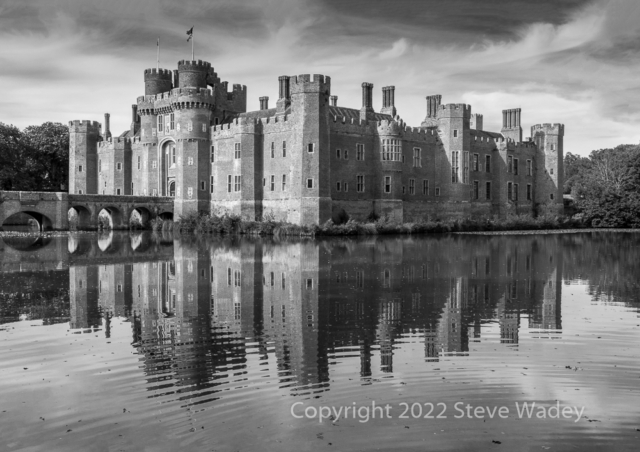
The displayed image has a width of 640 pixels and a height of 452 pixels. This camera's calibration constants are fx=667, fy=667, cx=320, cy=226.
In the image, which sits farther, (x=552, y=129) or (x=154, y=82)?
(x=552, y=129)

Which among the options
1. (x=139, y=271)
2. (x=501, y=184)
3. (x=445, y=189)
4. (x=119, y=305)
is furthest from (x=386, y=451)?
(x=501, y=184)

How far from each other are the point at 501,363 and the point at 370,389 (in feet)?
8.04

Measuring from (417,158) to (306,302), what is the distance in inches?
1547

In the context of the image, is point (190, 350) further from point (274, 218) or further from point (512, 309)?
point (274, 218)

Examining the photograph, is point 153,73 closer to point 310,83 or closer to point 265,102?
point 265,102

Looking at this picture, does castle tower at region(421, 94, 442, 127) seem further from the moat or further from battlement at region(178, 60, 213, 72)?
the moat

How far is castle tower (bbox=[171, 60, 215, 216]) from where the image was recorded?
51.6 meters

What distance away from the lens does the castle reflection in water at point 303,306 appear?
10.6 meters

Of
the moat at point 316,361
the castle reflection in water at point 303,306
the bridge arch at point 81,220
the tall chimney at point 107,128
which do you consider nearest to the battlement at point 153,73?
the tall chimney at point 107,128

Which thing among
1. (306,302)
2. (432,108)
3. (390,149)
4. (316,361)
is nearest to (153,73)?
(390,149)

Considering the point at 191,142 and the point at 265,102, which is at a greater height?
the point at 265,102

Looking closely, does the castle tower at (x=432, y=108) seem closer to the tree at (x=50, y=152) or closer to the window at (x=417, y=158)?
the window at (x=417, y=158)

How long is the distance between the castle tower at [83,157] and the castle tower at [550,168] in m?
41.5

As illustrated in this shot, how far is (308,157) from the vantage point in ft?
146
